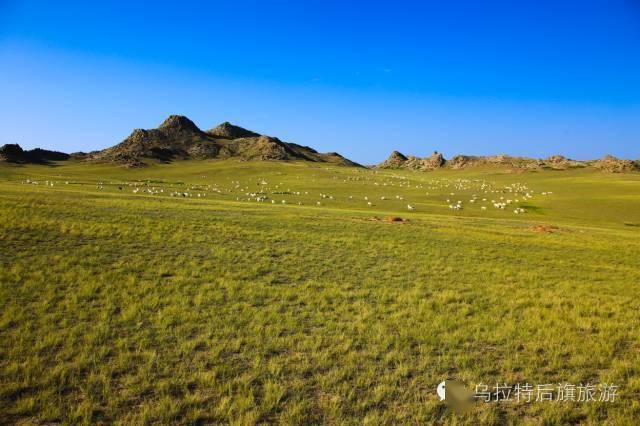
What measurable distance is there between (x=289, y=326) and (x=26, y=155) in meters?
183

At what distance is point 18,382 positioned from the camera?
26.8 feet

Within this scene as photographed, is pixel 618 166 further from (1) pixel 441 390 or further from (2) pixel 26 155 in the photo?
(2) pixel 26 155

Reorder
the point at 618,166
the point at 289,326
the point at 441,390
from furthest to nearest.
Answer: the point at 618,166, the point at 289,326, the point at 441,390

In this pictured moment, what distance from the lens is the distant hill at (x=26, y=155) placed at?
140m

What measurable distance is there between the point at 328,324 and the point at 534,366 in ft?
19.3

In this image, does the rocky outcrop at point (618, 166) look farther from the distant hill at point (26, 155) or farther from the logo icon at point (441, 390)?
the distant hill at point (26, 155)

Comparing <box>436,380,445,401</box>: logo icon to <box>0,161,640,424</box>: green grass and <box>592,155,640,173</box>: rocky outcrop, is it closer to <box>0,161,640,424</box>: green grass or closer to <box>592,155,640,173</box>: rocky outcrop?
<box>0,161,640,424</box>: green grass

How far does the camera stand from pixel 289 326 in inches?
476

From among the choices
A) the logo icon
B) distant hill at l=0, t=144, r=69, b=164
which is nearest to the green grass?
the logo icon

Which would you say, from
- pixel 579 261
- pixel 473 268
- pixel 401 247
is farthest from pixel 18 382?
pixel 579 261

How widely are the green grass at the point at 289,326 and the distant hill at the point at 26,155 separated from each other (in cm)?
14643

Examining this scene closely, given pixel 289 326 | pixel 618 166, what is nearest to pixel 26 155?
pixel 289 326

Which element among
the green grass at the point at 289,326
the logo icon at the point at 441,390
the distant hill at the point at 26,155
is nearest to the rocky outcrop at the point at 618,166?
the green grass at the point at 289,326

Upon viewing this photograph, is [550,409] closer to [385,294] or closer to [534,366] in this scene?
[534,366]
